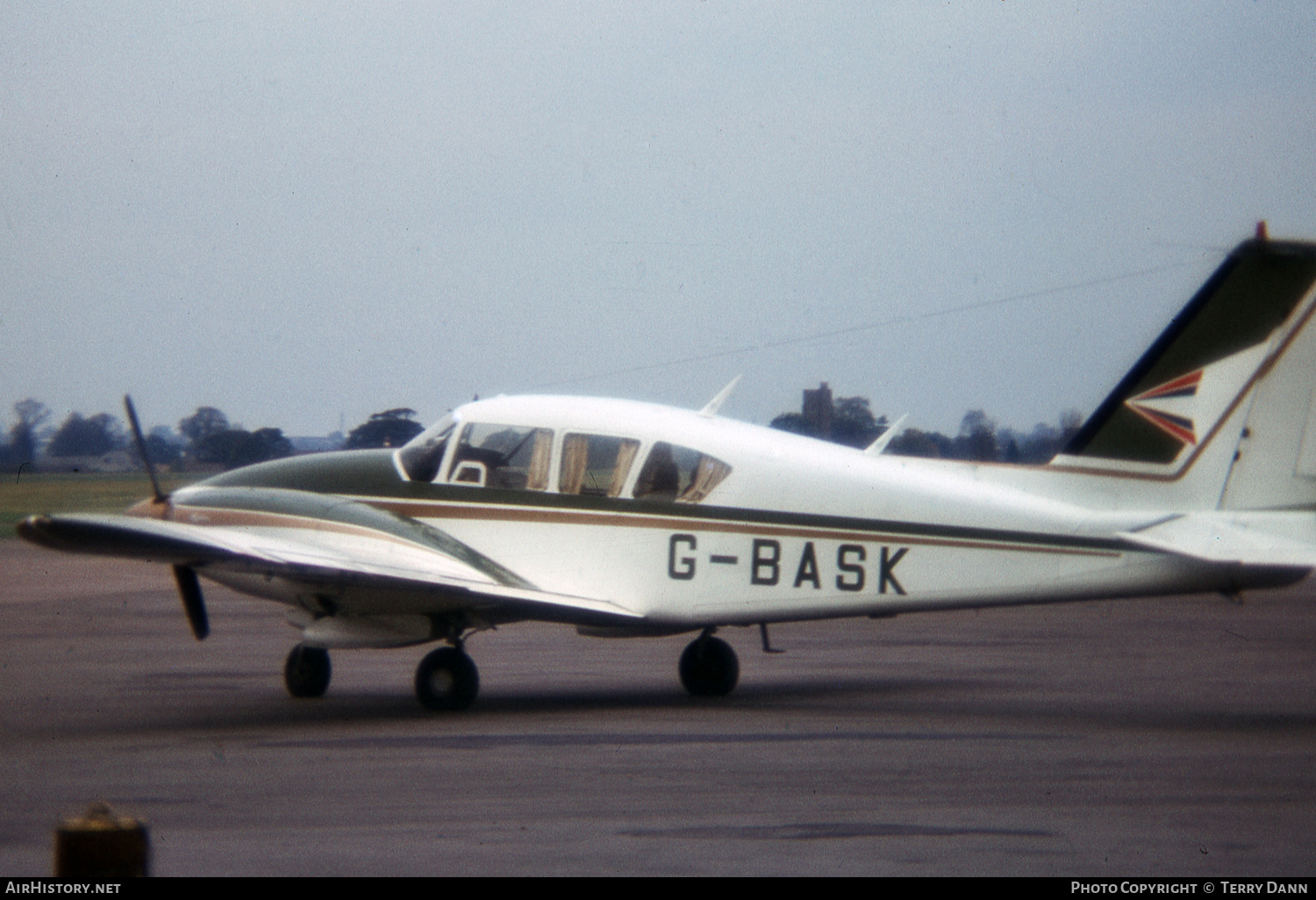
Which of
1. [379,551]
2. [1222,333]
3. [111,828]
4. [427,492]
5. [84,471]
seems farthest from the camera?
[84,471]

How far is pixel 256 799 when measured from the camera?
910 centimetres

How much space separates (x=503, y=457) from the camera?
14.2 metres

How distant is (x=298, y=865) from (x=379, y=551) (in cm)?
619

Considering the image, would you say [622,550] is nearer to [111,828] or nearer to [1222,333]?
[1222,333]

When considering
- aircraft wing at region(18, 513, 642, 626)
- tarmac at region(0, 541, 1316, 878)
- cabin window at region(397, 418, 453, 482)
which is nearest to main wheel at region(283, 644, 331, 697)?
tarmac at region(0, 541, 1316, 878)

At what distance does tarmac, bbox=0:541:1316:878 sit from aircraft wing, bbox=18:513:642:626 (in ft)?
3.06

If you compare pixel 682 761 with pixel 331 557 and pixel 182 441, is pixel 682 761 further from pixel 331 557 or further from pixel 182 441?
pixel 182 441

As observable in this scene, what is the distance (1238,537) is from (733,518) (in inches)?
154

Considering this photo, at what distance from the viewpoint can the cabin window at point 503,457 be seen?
13977 mm

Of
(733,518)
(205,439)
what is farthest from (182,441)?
(733,518)

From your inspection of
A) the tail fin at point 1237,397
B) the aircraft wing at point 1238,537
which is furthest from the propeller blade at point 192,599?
the aircraft wing at point 1238,537

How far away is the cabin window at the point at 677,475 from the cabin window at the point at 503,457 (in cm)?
93

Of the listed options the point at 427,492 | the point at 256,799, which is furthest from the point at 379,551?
the point at 256,799

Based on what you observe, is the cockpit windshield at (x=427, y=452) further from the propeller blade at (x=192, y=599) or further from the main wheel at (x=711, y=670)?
the main wheel at (x=711, y=670)
